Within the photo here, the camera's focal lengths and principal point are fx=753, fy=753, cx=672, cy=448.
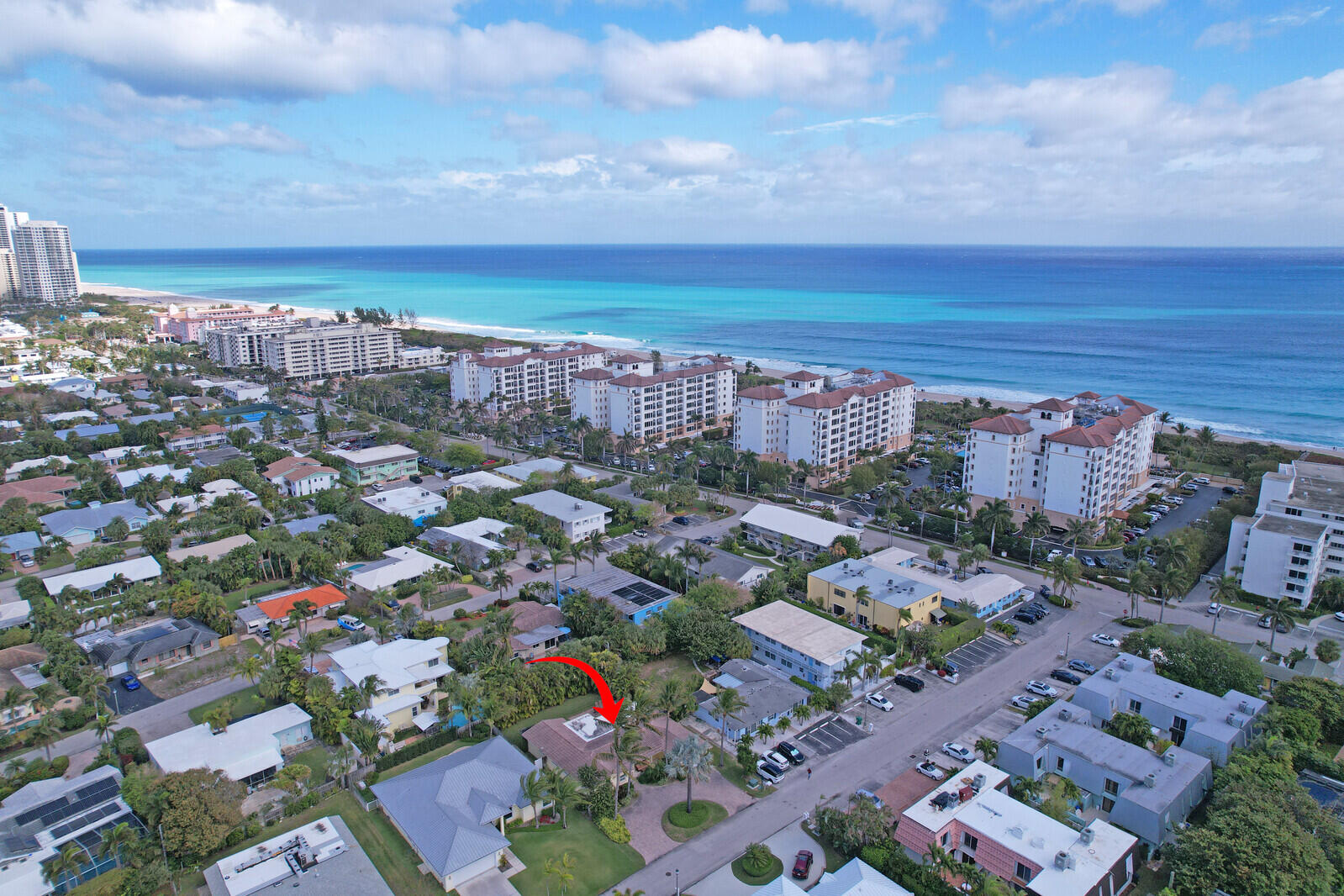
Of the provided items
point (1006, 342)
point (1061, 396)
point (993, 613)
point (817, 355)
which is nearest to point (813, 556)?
point (993, 613)

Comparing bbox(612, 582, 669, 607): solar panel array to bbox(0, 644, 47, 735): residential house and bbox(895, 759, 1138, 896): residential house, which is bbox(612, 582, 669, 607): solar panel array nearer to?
bbox(895, 759, 1138, 896): residential house

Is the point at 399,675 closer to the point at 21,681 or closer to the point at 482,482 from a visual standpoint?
the point at 21,681

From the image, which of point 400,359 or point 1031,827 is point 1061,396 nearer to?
point 1031,827

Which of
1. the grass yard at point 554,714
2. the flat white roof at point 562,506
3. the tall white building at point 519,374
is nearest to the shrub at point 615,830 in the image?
the grass yard at point 554,714

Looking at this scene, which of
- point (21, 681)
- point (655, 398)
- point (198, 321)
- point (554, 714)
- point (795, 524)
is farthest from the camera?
point (198, 321)

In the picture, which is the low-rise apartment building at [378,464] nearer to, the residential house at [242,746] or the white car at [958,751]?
the residential house at [242,746]

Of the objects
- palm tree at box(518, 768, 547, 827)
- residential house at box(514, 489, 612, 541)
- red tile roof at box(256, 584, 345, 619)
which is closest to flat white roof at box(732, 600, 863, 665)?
palm tree at box(518, 768, 547, 827)

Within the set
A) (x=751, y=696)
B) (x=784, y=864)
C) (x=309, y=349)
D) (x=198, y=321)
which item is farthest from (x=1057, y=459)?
(x=198, y=321)
